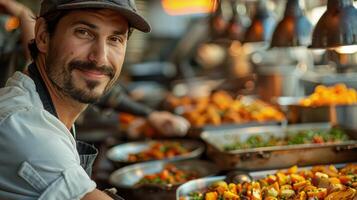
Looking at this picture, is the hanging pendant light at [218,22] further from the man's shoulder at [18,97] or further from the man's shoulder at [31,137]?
the man's shoulder at [31,137]

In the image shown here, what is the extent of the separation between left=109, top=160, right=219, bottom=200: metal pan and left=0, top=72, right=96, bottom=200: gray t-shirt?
3.81 feet

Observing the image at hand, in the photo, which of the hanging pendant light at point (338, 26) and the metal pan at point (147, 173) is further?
the metal pan at point (147, 173)

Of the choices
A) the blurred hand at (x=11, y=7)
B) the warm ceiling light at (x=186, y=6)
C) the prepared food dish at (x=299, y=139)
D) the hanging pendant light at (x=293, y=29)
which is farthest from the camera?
the warm ceiling light at (x=186, y=6)

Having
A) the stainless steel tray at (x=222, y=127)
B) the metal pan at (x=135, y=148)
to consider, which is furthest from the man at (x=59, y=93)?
the stainless steel tray at (x=222, y=127)


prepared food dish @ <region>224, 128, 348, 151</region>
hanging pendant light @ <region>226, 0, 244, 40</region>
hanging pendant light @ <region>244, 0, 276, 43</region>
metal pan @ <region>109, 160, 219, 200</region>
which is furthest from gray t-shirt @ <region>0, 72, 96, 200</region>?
hanging pendant light @ <region>226, 0, 244, 40</region>

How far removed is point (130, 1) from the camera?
210 centimetres

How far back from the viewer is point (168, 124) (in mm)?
4590

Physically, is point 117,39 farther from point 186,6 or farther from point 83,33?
point 186,6

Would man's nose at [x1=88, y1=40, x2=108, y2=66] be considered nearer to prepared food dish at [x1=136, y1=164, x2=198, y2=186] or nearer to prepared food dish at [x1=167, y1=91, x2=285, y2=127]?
prepared food dish at [x1=136, y1=164, x2=198, y2=186]

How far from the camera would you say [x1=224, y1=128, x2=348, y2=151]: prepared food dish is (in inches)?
136

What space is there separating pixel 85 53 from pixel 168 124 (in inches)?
104

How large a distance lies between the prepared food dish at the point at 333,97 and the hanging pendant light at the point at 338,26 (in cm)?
162

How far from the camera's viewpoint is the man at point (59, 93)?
63.8 inches

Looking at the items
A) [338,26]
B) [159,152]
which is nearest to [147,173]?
[159,152]
